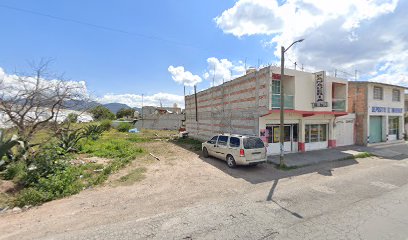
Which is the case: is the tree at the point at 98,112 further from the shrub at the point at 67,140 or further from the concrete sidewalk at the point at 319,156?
the concrete sidewalk at the point at 319,156

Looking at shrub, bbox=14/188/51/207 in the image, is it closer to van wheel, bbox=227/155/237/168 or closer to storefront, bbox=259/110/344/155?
van wheel, bbox=227/155/237/168

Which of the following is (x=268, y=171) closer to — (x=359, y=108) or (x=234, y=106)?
(x=234, y=106)

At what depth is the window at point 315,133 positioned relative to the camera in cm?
1606

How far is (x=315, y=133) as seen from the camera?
1652 centimetres

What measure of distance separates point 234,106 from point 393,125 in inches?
742

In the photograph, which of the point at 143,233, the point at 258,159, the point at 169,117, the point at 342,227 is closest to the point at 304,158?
the point at 258,159

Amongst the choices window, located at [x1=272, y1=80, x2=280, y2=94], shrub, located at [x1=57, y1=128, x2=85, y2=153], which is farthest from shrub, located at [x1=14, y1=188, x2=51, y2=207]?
window, located at [x1=272, y1=80, x2=280, y2=94]

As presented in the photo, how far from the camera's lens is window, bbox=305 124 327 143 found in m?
16.1

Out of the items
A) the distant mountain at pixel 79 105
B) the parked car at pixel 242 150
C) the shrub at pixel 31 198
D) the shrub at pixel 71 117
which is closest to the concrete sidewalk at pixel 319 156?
the parked car at pixel 242 150

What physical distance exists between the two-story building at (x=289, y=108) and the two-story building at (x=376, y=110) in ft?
3.12

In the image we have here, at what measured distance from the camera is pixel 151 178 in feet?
31.1

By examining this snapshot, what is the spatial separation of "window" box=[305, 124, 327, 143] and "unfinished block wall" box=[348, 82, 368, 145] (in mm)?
4710

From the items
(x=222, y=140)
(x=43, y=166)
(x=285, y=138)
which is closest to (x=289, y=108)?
(x=285, y=138)

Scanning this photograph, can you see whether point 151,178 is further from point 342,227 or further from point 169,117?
point 169,117
